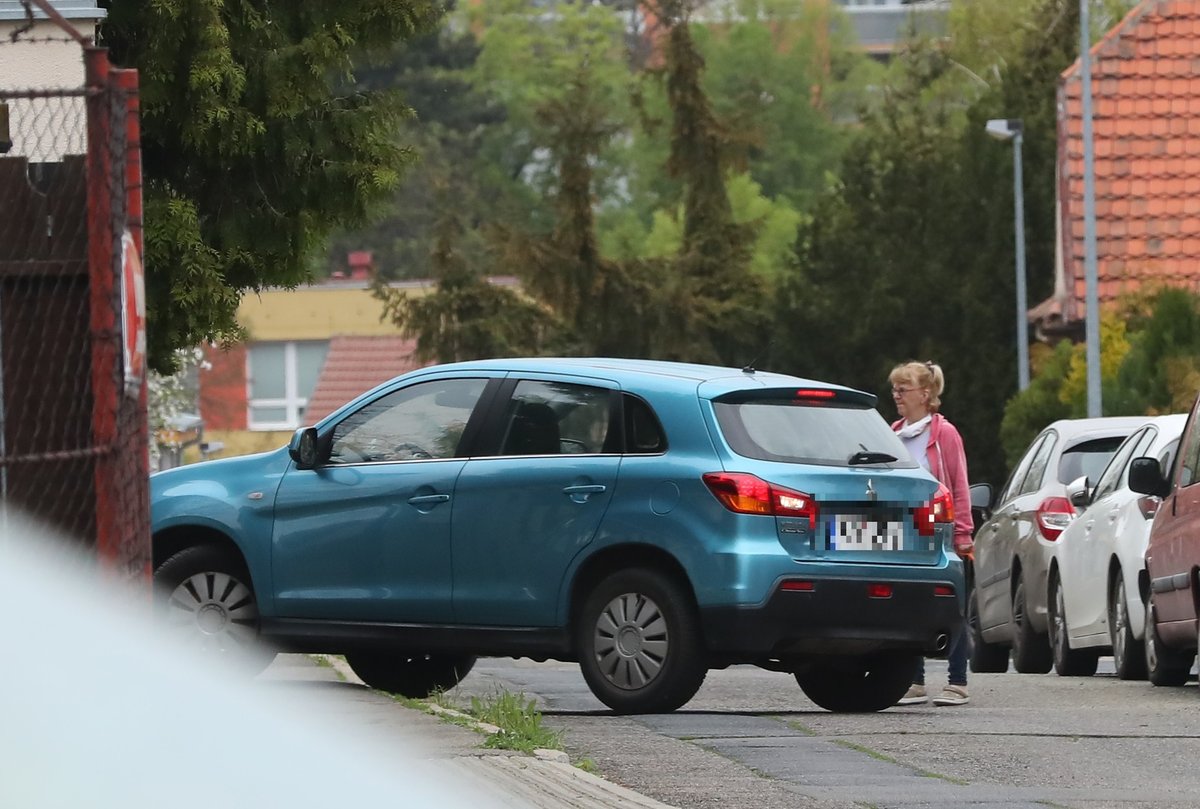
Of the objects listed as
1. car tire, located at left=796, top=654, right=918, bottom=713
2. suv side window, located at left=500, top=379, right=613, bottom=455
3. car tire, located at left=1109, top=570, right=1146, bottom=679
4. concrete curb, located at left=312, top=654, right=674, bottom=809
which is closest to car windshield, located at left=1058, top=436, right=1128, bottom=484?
car tire, located at left=1109, top=570, right=1146, bottom=679

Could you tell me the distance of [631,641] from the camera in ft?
40.4

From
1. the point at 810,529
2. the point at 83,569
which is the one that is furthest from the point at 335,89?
the point at 83,569

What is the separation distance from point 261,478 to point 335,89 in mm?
6178

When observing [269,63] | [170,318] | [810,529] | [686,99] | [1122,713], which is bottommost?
[1122,713]

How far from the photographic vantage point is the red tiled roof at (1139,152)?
37531 mm

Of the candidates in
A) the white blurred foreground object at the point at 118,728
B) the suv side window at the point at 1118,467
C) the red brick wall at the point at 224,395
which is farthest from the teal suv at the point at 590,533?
the red brick wall at the point at 224,395

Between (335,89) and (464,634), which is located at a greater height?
(335,89)

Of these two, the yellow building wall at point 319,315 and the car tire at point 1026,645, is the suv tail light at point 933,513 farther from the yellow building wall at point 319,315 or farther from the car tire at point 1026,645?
the yellow building wall at point 319,315

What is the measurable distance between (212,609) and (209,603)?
0.03 meters

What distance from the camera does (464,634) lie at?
1265 centimetres

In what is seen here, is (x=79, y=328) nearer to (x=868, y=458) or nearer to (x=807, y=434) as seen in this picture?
(x=807, y=434)

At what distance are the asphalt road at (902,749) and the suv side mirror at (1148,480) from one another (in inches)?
41.9

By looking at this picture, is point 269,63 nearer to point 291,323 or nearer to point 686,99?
point 686,99

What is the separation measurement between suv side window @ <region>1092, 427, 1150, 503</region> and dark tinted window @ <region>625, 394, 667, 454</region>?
530 cm
